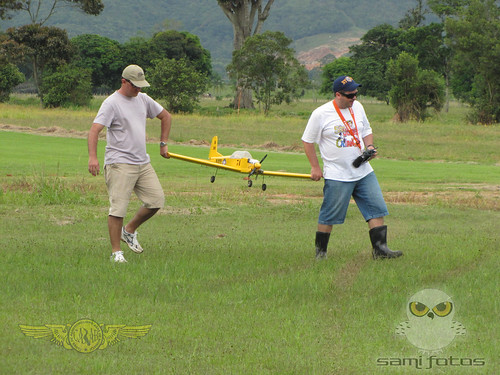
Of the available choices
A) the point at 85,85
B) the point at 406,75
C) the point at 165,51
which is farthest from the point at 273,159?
the point at 165,51

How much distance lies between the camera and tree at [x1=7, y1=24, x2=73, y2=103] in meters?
60.2

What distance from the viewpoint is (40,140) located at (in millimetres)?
33219

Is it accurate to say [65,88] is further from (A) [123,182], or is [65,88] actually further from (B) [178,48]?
(A) [123,182]

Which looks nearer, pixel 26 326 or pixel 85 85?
pixel 26 326

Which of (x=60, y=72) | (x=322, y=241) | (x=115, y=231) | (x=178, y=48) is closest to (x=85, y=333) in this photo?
(x=115, y=231)

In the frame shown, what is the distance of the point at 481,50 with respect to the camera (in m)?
52.5

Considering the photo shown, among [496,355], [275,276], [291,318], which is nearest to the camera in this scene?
[496,355]

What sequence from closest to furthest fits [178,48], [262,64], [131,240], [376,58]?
[131,240] → [262,64] → [178,48] → [376,58]

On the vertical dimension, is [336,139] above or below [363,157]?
above

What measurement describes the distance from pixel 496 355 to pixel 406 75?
48069mm

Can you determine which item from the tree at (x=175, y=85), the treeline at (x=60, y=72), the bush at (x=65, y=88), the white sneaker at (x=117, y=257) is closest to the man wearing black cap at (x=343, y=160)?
the white sneaker at (x=117, y=257)

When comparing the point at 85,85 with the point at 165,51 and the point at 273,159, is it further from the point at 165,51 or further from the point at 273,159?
the point at 273,159

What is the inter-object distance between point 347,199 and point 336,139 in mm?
668

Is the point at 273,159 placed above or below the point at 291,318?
below
